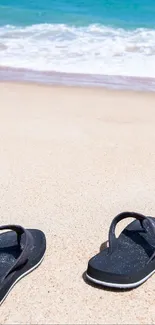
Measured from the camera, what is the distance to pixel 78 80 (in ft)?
16.5

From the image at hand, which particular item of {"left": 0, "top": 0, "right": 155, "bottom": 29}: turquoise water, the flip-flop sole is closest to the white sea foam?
{"left": 0, "top": 0, "right": 155, "bottom": 29}: turquoise water

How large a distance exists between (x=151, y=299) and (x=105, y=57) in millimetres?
4661

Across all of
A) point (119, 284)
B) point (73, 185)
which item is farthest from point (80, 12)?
point (119, 284)

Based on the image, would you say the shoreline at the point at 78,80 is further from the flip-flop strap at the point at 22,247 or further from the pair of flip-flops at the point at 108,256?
the flip-flop strap at the point at 22,247

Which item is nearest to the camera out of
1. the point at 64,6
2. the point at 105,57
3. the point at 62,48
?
the point at 105,57

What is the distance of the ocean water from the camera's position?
568 cm

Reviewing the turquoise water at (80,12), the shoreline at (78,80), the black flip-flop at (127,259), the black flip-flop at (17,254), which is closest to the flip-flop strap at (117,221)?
the black flip-flop at (127,259)

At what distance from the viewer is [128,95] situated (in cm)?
442

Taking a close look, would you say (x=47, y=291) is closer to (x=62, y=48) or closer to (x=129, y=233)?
(x=129, y=233)

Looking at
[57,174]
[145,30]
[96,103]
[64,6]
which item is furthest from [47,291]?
[64,6]

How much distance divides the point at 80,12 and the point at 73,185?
8.26 m

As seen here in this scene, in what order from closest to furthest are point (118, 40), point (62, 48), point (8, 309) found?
point (8, 309) < point (62, 48) < point (118, 40)

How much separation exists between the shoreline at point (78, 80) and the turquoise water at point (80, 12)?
3494 millimetres

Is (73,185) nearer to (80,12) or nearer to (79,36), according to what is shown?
(79,36)
